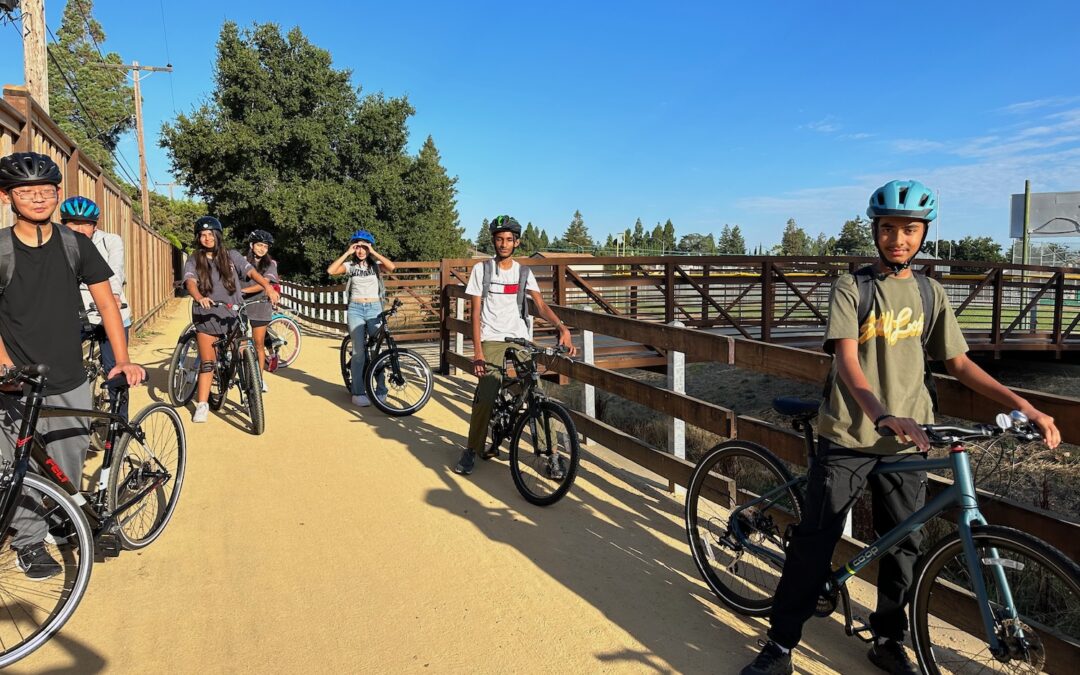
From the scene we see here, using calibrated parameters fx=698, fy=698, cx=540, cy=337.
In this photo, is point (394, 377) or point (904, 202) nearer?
point (904, 202)

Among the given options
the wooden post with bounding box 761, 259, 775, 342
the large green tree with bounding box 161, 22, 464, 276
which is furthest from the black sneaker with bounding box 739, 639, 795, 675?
the large green tree with bounding box 161, 22, 464, 276

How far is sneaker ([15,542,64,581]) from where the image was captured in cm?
304

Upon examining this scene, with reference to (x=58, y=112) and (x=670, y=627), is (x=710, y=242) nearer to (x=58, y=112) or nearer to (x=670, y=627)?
(x=58, y=112)

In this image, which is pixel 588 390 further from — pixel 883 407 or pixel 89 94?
pixel 89 94

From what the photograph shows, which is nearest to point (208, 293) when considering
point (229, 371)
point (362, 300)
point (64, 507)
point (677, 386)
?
point (229, 371)

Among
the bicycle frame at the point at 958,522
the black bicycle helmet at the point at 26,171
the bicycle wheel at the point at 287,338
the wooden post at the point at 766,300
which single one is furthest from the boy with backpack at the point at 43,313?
the wooden post at the point at 766,300

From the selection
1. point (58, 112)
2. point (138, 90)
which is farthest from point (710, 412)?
point (58, 112)

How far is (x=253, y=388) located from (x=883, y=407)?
17.6ft

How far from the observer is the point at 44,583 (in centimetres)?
310

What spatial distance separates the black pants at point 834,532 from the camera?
2.60m

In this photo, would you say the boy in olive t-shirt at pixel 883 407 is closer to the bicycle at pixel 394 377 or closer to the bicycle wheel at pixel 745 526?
the bicycle wheel at pixel 745 526

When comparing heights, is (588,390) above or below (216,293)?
below

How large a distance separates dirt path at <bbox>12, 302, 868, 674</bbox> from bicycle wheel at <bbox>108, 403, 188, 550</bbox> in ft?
0.49

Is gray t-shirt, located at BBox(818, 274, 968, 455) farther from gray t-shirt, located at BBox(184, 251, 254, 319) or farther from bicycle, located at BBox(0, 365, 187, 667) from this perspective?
gray t-shirt, located at BBox(184, 251, 254, 319)
